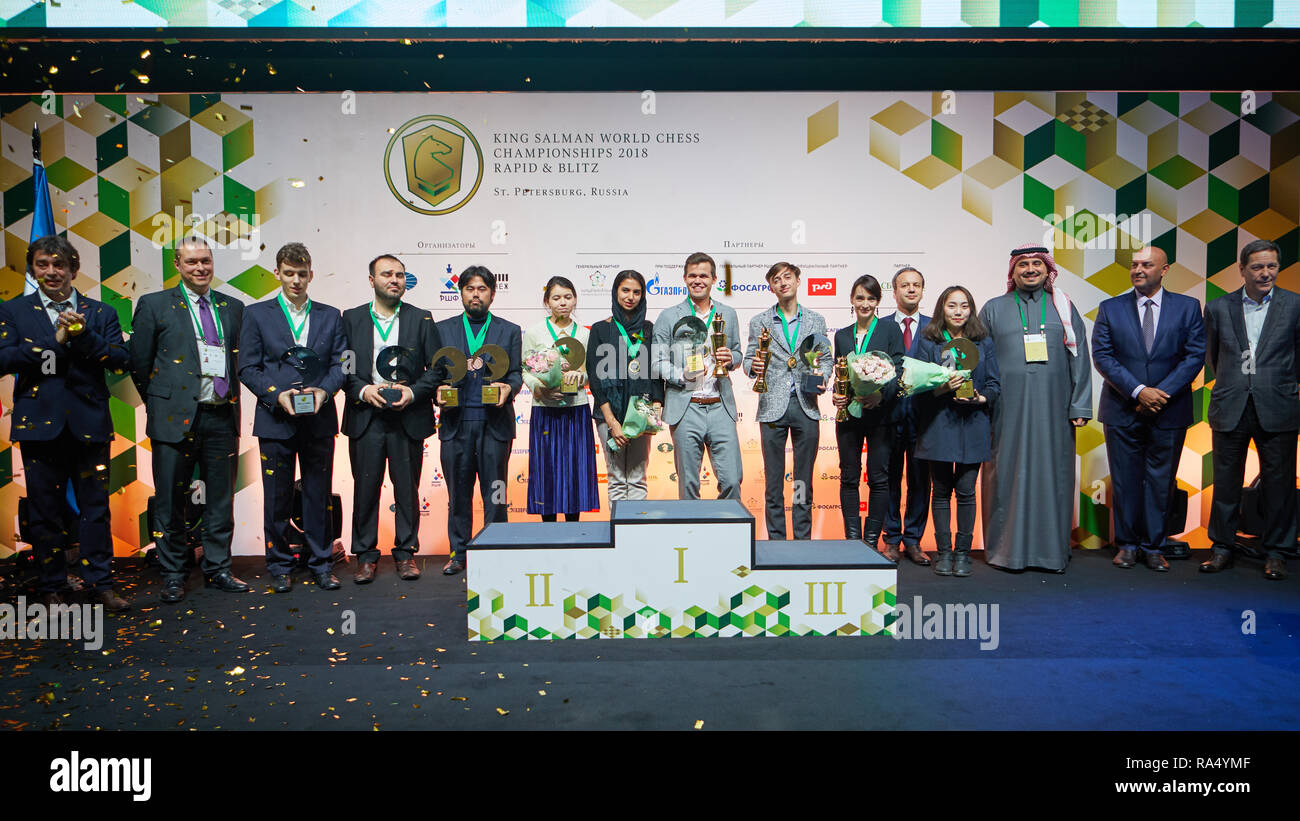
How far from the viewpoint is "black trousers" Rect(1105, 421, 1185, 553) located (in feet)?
14.9

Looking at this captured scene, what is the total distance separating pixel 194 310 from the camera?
412cm

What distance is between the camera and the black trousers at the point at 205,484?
159 inches

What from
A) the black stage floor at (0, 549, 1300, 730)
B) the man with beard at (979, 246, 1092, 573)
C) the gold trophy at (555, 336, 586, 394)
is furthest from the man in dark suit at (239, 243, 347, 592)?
the man with beard at (979, 246, 1092, 573)

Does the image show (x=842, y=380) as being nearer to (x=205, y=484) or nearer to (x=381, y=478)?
(x=381, y=478)

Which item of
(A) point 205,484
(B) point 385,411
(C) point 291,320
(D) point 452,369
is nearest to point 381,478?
(B) point 385,411

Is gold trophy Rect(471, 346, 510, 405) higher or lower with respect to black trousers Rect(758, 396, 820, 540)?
higher

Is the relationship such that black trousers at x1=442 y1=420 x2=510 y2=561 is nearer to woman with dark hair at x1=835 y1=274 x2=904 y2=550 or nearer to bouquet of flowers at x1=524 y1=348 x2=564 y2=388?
bouquet of flowers at x1=524 y1=348 x2=564 y2=388

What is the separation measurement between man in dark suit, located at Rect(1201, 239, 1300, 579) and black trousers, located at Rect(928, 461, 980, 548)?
1.45 meters

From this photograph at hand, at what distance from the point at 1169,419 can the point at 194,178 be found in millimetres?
6250

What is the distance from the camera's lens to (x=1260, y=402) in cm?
442

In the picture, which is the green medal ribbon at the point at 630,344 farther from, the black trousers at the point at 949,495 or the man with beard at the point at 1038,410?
the man with beard at the point at 1038,410
